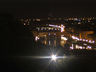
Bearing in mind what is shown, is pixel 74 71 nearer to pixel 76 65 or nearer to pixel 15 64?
pixel 76 65

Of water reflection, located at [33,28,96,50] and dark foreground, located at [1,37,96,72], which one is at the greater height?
water reflection, located at [33,28,96,50]

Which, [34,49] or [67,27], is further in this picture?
[67,27]

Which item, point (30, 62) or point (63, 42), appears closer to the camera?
point (30, 62)

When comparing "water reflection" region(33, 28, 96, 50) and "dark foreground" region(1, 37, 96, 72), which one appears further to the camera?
"water reflection" region(33, 28, 96, 50)

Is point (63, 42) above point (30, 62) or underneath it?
above

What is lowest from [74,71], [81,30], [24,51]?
[74,71]

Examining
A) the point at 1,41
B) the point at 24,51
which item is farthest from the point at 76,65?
the point at 1,41

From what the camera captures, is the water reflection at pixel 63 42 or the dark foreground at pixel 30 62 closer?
the dark foreground at pixel 30 62

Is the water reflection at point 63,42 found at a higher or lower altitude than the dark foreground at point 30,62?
higher

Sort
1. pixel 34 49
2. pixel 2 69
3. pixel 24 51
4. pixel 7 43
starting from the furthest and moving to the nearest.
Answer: pixel 34 49 → pixel 24 51 → pixel 7 43 → pixel 2 69

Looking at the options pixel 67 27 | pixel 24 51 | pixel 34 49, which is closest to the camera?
pixel 24 51

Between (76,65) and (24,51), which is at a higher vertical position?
(24,51)
